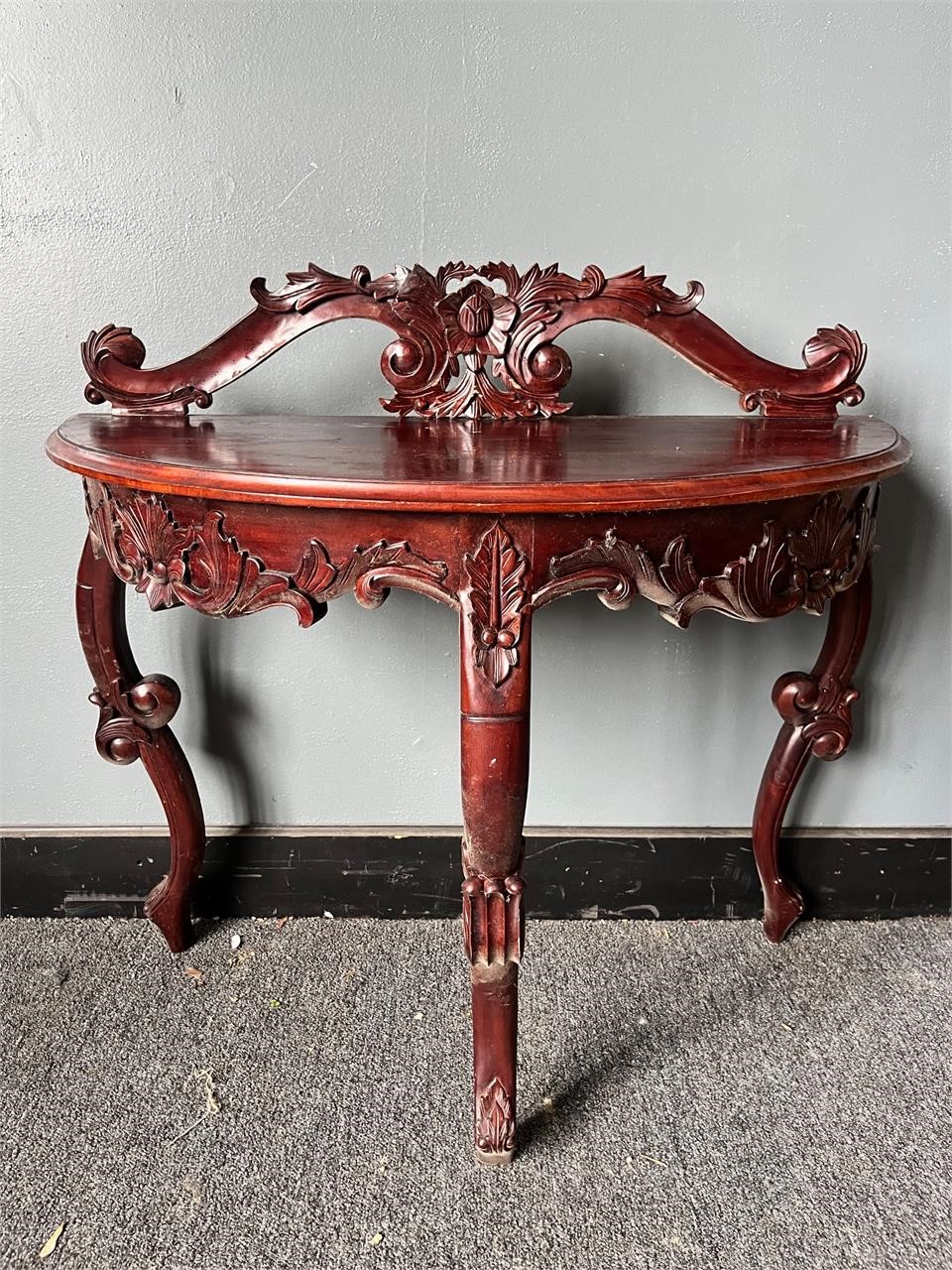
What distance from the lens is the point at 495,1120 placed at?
1224mm

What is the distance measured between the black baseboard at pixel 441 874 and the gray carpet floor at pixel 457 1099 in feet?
0.13

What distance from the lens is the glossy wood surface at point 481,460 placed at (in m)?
0.95

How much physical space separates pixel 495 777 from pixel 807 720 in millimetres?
707

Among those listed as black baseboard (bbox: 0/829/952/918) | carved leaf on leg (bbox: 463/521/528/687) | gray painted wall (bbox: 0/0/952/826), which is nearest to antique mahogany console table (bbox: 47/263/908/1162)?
carved leaf on leg (bbox: 463/521/528/687)

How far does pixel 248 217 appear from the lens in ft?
4.74

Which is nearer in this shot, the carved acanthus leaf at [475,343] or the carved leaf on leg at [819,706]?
the carved acanthus leaf at [475,343]

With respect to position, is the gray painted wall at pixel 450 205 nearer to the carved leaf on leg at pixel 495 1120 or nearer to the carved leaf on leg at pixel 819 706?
the carved leaf on leg at pixel 819 706

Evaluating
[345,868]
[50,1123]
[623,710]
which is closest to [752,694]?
[623,710]

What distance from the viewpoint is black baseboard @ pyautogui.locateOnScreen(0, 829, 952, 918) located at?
1738 mm

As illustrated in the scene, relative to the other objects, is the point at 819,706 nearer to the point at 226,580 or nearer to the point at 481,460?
the point at 481,460

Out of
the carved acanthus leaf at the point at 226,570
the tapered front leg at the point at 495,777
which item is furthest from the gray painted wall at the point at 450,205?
the tapered front leg at the point at 495,777

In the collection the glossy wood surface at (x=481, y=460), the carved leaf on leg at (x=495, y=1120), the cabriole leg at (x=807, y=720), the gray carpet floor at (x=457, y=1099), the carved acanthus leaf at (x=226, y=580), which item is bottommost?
the gray carpet floor at (x=457, y=1099)

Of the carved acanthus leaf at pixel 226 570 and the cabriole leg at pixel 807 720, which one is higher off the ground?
the carved acanthus leaf at pixel 226 570

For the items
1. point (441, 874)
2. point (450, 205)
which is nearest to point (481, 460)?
point (450, 205)
